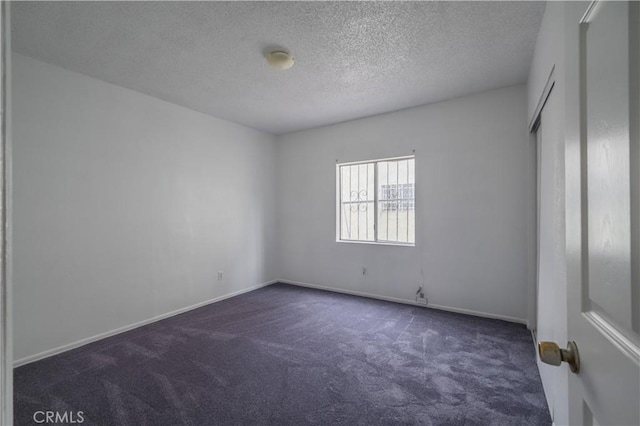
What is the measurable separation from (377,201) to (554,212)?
2653mm

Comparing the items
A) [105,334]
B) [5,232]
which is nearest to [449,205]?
[5,232]

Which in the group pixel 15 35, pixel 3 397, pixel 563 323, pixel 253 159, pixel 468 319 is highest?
pixel 15 35

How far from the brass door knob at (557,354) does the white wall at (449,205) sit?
285cm

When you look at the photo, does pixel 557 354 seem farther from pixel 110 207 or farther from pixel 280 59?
pixel 110 207

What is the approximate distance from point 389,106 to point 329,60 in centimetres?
147

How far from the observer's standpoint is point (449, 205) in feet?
12.1

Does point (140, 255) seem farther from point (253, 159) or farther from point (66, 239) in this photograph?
point (253, 159)

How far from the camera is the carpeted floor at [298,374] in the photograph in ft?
6.11

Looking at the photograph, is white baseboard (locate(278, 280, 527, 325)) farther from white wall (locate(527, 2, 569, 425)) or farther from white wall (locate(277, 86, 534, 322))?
white wall (locate(527, 2, 569, 425))

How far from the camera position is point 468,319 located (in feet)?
11.2

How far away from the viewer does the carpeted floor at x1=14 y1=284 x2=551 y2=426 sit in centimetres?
186

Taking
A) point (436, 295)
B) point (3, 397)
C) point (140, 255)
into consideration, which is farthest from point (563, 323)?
point (140, 255)

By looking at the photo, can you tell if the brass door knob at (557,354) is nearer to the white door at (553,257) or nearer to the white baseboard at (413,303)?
the white door at (553,257)

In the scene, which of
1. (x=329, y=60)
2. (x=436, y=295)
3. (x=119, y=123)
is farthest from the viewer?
(x=436, y=295)
